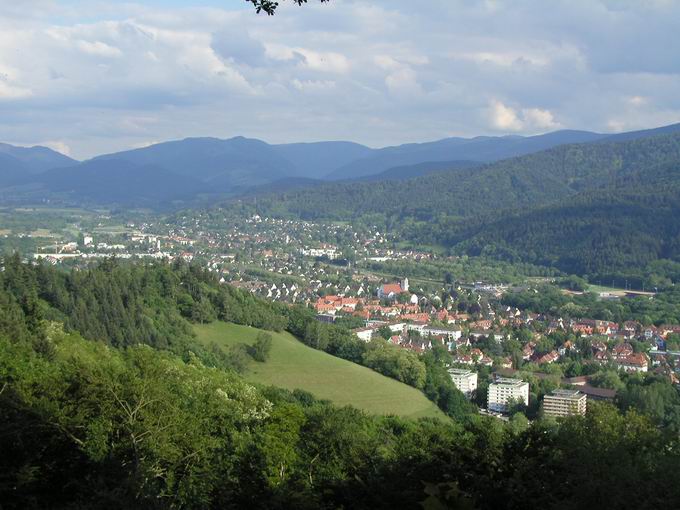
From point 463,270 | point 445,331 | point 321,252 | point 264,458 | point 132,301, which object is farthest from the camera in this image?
point 321,252

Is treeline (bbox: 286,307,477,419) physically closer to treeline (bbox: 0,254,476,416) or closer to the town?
treeline (bbox: 0,254,476,416)

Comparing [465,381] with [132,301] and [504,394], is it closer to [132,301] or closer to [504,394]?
[504,394]

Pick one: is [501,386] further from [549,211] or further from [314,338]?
[549,211]

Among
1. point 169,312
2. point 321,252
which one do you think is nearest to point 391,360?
point 169,312

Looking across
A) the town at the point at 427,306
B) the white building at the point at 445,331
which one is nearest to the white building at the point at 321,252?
the town at the point at 427,306

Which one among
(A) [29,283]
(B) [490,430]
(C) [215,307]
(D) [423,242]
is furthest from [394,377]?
(D) [423,242]

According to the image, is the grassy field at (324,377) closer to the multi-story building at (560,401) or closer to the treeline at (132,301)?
the treeline at (132,301)

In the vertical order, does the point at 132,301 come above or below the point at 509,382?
above
